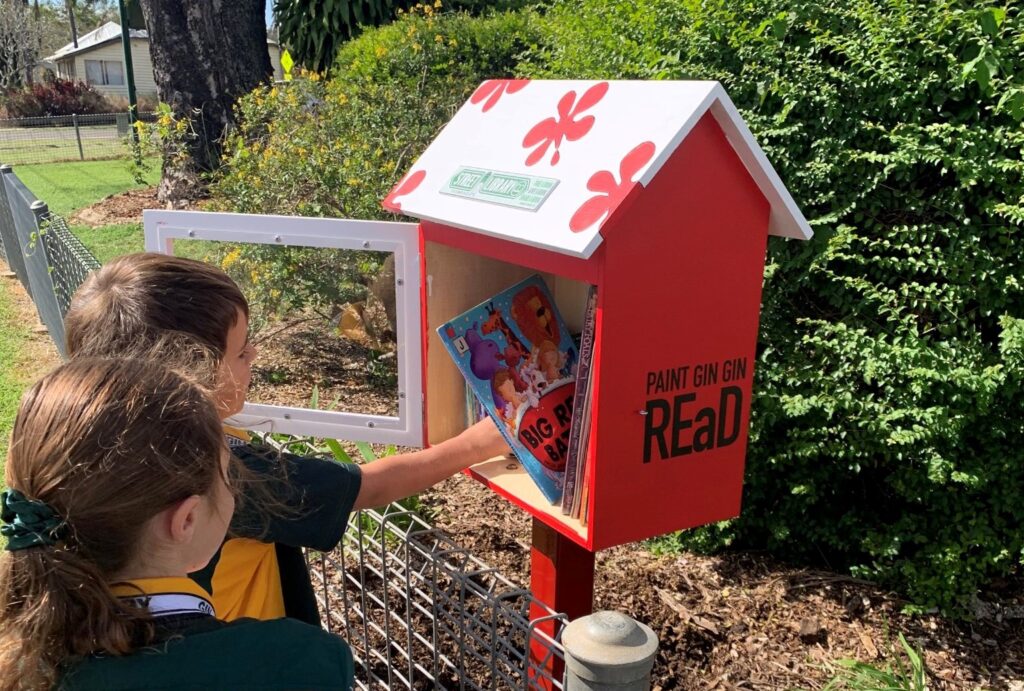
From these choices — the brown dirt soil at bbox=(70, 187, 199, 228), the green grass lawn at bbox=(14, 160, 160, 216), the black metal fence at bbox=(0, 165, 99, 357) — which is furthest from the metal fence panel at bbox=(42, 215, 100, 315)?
the green grass lawn at bbox=(14, 160, 160, 216)

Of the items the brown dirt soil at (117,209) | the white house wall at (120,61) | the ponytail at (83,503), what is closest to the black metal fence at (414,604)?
the ponytail at (83,503)

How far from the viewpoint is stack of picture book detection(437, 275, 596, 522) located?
6.75 ft

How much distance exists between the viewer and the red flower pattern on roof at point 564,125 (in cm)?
185

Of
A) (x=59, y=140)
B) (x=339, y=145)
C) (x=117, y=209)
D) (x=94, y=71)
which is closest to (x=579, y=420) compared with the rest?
(x=339, y=145)

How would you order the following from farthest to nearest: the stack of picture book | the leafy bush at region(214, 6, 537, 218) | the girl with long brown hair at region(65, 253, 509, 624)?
the leafy bush at region(214, 6, 537, 218), the stack of picture book, the girl with long brown hair at region(65, 253, 509, 624)

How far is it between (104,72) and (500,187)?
59.4 m

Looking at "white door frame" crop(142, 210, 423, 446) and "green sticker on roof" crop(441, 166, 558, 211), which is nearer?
"green sticker on roof" crop(441, 166, 558, 211)

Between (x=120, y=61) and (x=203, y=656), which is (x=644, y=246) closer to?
(x=203, y=656)

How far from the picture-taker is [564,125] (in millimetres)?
1891

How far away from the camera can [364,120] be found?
532 centimetres

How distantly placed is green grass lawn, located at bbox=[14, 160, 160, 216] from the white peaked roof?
34.5ft

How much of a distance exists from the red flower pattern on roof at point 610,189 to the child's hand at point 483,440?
642mm

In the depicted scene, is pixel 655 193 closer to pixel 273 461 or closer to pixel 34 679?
pixel 273 461

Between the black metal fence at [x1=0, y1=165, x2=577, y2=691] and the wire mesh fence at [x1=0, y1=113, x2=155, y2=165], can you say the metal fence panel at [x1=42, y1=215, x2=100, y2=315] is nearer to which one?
the black metal fence at [x1=0, y1=165, x2=577, y2=691]
